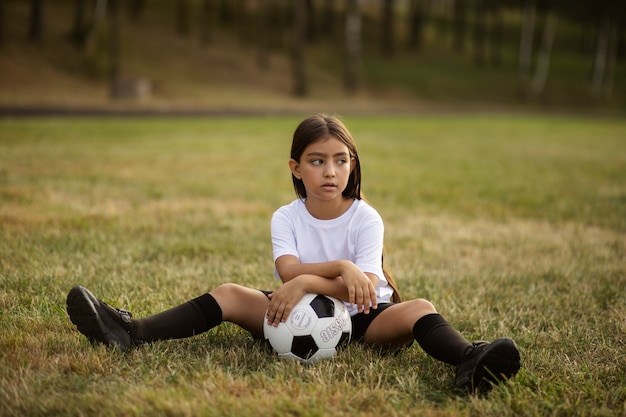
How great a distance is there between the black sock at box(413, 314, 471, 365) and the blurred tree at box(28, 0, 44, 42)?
123 ft

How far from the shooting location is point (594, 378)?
3246 millimetres

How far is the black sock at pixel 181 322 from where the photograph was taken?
3506 mm

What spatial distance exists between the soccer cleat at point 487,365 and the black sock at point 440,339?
0.21 feet

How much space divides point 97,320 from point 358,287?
1402 mm

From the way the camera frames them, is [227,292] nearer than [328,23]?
Yes

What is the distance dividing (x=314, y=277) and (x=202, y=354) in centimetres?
77

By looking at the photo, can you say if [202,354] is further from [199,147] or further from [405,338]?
[199,147]

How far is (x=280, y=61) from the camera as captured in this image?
158 ft

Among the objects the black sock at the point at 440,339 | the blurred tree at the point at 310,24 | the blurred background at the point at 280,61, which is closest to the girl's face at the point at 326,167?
the black sock at the point at 440,339

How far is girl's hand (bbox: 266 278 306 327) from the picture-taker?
3.31 meters

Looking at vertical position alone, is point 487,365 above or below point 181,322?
above

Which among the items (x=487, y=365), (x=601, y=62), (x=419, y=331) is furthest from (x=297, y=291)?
(x=601, y=62)

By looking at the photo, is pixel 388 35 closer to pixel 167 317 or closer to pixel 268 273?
pixel 268 273

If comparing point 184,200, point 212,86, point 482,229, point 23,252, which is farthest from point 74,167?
point 212,86
